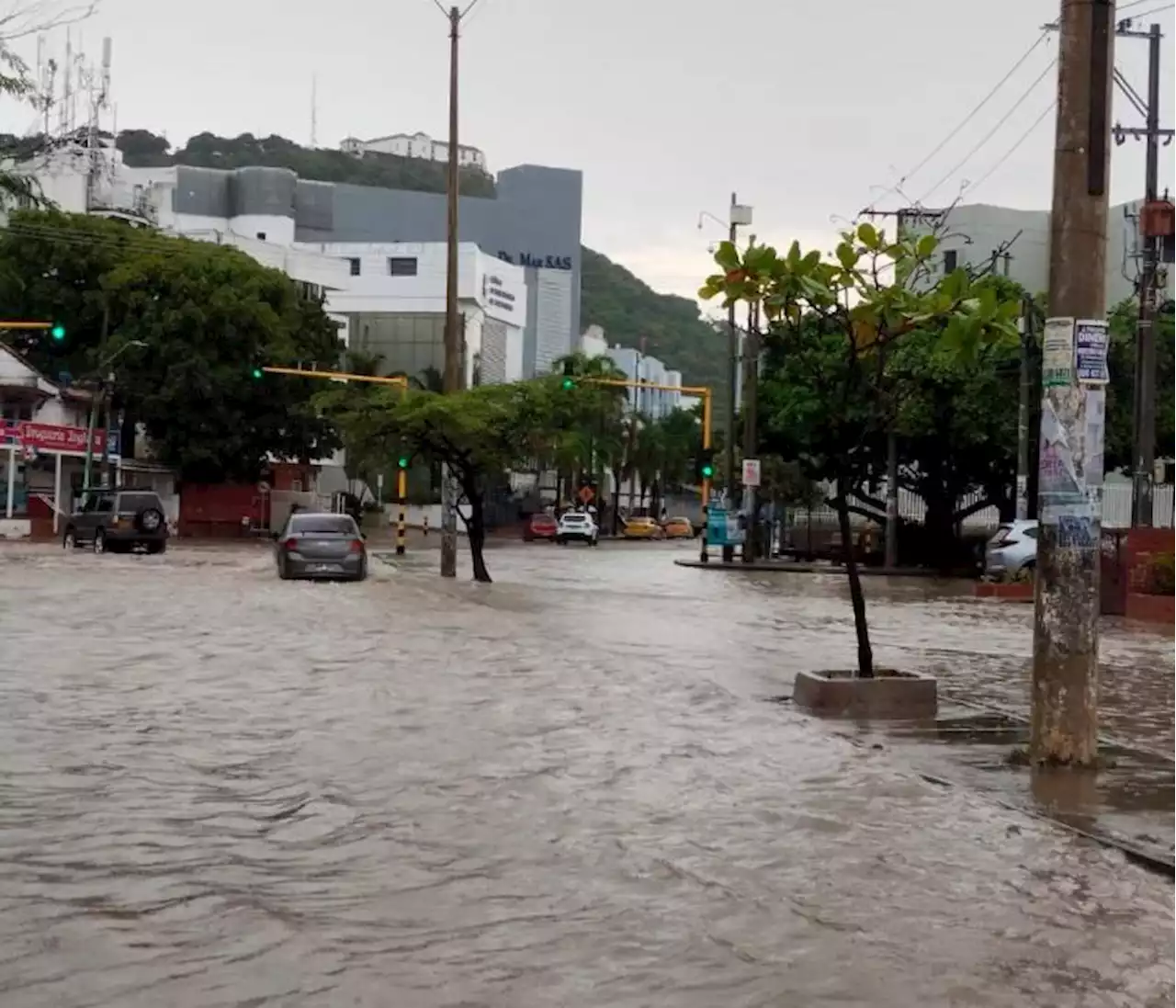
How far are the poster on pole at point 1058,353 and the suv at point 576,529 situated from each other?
5786 centimetres

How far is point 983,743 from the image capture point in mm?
11047

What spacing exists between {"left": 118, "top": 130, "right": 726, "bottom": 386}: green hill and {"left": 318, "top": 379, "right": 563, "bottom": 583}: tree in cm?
8874

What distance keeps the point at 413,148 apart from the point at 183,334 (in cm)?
10170

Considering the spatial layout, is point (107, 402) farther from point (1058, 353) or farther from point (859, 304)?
point (1058, 353)

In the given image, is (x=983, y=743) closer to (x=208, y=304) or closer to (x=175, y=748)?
(x=175, y=748)

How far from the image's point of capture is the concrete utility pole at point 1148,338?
2892cm

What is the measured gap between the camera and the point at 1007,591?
2953 centimetres

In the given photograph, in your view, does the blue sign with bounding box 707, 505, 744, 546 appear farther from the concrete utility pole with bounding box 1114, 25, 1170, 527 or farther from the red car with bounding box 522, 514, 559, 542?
the red car with bounding box 522, 514, 559, 542

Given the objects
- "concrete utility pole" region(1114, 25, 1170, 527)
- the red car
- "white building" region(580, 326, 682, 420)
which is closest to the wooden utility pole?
"concrete utility pole" region(1114, 25, 1170, 527)

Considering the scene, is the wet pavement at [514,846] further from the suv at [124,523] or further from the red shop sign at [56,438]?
the red shop sign at [56,438]

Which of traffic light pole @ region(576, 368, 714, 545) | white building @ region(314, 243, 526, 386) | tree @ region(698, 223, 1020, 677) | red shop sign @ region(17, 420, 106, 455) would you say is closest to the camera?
tree @ region(698, 223, 1020, 677)

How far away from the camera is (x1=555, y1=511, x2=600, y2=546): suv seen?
6781 centimetres

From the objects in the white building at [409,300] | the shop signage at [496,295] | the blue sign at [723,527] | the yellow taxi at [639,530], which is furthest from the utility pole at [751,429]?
the shop signage at [496,295]

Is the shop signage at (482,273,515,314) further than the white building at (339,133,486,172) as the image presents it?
No
